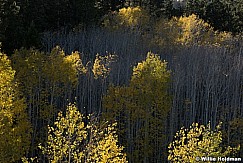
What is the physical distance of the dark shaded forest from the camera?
85.5ft

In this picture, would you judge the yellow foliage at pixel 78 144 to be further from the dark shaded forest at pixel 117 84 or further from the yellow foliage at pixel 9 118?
the yellow foliage at pixel 9 118

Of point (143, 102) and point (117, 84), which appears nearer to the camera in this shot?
point (143, 102)

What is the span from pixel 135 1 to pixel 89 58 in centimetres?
2197

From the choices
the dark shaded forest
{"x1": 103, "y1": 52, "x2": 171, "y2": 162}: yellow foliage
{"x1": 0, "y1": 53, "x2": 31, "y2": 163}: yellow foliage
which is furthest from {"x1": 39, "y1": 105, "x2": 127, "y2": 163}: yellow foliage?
{"x1": 103, "y1": 52, "x2": 171, "y2": 162}: yellow foliage

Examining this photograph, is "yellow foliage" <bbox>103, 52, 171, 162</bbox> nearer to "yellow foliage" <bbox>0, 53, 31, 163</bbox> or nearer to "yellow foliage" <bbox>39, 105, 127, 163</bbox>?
"yellow foliage" <bbox>0, 53, 31, 163</bbox>

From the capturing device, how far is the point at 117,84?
38.9 metres

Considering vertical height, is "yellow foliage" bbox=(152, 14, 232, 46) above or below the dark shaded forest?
above

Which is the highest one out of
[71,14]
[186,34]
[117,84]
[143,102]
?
[71,14]

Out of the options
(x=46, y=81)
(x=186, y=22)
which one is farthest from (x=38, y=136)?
(x=186, y=22)

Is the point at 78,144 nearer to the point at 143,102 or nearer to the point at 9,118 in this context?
the point at 9,118

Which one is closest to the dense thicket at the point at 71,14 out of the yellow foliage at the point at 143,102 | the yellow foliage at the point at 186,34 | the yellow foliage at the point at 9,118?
the yellow foliage at the point at 186,34

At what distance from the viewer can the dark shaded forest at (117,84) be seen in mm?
26062

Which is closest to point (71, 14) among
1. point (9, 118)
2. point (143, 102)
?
point (143, 102)

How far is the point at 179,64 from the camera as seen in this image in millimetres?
39281
